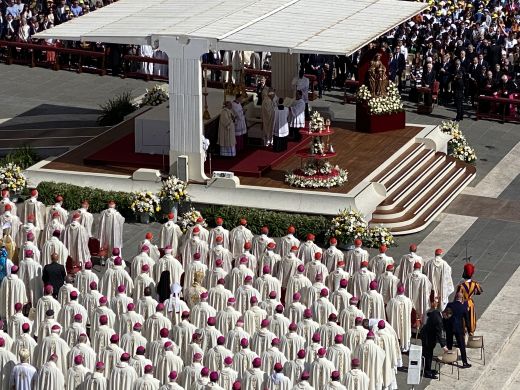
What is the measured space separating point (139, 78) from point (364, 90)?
11.0 m

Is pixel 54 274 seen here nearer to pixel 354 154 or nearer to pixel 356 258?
pixel 356 258

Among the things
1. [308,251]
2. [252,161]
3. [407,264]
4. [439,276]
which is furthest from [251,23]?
[439,276]

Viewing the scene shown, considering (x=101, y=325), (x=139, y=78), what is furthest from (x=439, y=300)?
(x=139, y=78)

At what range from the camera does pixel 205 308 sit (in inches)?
1435

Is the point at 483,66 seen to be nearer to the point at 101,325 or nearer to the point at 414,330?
the point at 414,330

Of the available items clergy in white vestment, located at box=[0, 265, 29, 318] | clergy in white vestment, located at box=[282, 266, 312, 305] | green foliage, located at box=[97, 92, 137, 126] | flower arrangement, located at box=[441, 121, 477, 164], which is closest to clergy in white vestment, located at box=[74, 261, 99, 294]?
Answer: clergy in white vestment, located at box=[0, 265, 29, 318]

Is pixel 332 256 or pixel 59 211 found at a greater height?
pixel 59 211

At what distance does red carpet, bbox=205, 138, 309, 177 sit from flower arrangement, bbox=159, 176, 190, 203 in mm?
1742

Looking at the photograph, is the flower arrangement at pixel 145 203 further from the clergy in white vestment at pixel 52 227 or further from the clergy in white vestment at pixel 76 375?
the clergy in white vestment at pixel 76 375

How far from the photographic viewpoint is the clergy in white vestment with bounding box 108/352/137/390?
33.4 m

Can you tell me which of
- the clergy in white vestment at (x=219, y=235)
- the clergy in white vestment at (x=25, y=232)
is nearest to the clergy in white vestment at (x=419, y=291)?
the clergy in white vestment at (x=219, y=235)

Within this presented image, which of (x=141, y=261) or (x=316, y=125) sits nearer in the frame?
(x=141, y=261)

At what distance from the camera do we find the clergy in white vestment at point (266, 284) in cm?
3822

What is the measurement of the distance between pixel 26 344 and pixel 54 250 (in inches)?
225
